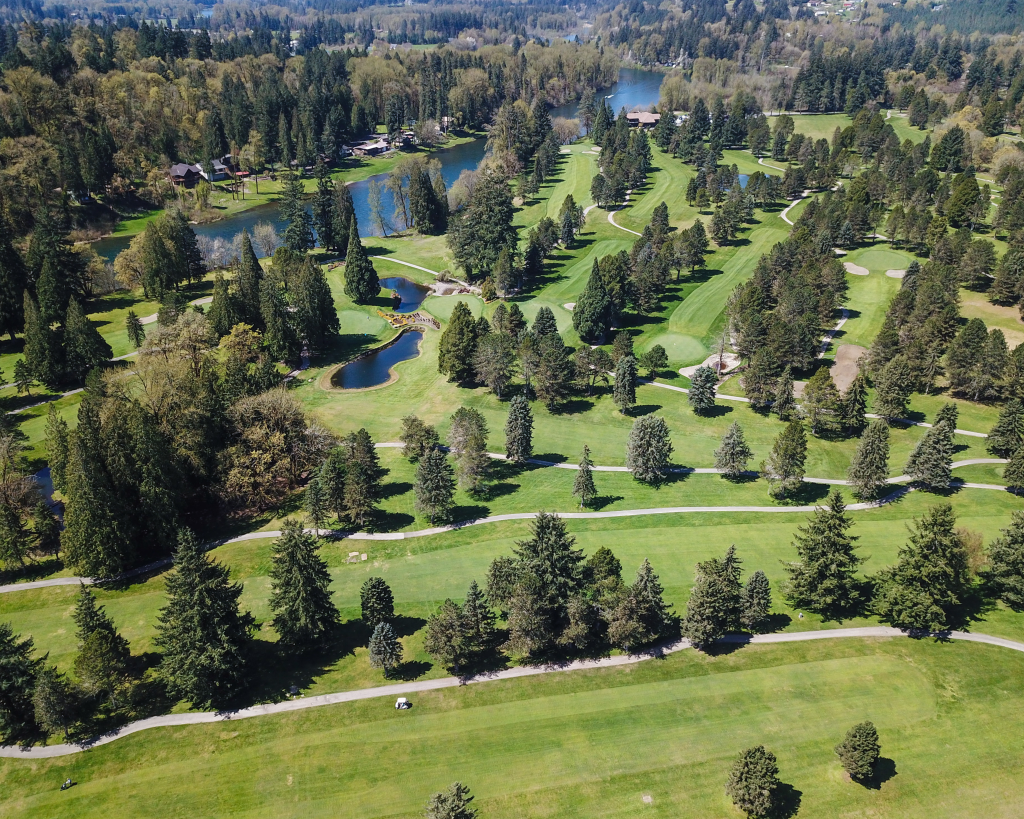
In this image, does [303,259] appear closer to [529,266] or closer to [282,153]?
[529,266]

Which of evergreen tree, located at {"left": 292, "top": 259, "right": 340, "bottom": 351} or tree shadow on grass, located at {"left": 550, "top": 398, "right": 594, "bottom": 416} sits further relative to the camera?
evergreen tree, located at {"left": 292, "top": 259, "right": 340, "bottom": 351}

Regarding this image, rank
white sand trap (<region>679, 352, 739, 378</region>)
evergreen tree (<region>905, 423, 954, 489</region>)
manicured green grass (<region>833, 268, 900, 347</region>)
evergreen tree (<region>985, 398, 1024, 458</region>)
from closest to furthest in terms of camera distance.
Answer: evergreen tree (<region>905, 423, 954, 489</region>), evergreen tree (<region>985, 398, 1024, 458</region>), white sand trap (<region>679, 352, 739, 378</region>), manicured green grass (<region>833, 268, 900, 347</region>)

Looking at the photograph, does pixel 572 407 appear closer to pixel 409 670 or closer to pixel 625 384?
pixel 625 384

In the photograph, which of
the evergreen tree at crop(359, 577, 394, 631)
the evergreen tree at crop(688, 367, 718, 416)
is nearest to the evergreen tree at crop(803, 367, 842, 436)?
the evergreen tree at crop(688, 367, 718, 416)

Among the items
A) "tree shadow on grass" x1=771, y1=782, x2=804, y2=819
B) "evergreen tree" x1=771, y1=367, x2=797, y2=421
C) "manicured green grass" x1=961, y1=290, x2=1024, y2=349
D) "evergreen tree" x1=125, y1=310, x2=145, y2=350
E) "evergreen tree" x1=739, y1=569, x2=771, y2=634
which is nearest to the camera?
"tree shadow on grass" x1=771, y1=782, x2=804, y2=819

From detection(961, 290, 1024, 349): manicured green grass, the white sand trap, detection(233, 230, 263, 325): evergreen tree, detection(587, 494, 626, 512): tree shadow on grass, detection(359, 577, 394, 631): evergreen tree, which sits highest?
detection(233, 230, 263, 325): evergreen tree

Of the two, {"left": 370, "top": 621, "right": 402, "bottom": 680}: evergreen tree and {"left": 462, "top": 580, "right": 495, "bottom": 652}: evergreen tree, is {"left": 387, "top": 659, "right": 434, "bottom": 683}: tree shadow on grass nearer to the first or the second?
{"left": 370, "top": 621, "right": 402, "bottom": 680}: evergreen tree

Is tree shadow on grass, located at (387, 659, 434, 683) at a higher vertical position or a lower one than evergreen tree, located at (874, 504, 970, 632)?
lower

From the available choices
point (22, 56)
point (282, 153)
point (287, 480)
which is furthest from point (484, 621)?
point (22, 56)
